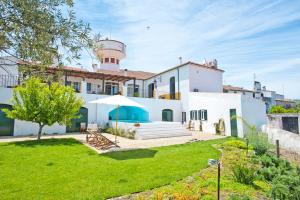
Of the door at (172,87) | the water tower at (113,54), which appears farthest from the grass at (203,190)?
the water tower at (113,54)

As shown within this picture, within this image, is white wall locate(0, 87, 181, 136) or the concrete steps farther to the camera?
white wall locate(0, 87, 181, 136)

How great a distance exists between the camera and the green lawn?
558 cm

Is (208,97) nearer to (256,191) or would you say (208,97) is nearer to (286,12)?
(286,12)

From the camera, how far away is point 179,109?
26.8 metres

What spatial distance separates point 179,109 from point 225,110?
7.74 meters

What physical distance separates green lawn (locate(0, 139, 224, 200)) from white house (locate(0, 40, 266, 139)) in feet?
18.4

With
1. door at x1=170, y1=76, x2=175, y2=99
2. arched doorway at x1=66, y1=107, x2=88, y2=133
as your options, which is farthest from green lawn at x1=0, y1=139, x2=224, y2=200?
door at x1=170, y1=76, x2=175, y2=99

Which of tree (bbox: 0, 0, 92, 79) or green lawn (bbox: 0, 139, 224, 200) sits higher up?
tree (bbox: 0, 0, 92, 79)

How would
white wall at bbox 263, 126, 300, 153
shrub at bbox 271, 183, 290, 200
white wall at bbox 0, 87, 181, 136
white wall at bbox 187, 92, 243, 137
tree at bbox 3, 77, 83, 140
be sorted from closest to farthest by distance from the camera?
shrub at bbox 271, 183, 290, 200, tree at bbox 3, 77, 83, 140, white wall at bbox 263, 126, 300, 153, white wall at bbox 0, 87, 181, 136, white wall at bbox 187, 92, 243, 137

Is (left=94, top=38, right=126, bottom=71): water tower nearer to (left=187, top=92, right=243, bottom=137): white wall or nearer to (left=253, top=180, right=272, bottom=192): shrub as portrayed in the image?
(left=187, top=92, right=243, bottom=137): white wall

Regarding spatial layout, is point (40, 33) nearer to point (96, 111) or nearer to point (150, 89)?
point (96, 111)

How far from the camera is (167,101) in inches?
1035

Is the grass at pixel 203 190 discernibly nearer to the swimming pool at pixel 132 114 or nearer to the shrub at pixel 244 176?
the shrub at pixel 244 176

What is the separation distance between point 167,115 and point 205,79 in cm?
681
